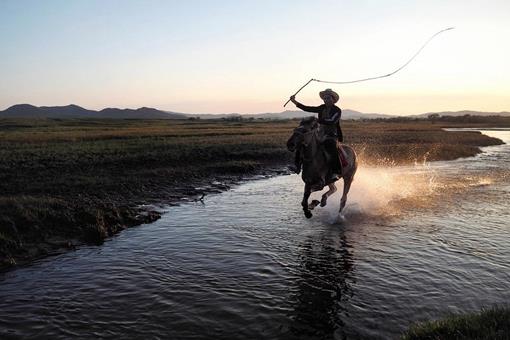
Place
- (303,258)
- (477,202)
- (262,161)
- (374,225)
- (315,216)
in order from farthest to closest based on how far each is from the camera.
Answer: (262,161)
(477,202)
(315,216)
(374,225)
(303,258)

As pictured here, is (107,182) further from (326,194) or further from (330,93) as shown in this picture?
(330,93)

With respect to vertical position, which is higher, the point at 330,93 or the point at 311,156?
the point at 330,93

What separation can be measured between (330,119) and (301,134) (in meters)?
2.85

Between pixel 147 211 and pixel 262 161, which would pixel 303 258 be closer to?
pixel 147 211

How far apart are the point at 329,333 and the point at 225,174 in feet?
76.1

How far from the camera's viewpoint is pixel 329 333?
26.5 feet

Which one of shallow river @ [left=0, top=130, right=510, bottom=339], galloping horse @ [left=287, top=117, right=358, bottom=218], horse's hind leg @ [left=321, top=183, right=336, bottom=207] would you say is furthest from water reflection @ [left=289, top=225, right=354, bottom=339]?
galloping horse @ [left=287, top=117, right=358, bottom=218]

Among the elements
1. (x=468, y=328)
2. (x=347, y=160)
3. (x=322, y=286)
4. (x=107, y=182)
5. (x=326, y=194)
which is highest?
(x=347, y=160)

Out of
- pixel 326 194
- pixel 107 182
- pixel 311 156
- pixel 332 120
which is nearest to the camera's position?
pixel 311 156

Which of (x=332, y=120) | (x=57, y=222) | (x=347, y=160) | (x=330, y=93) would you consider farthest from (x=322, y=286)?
(x=57, y=222)

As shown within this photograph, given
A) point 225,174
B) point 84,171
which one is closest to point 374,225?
point 225,174

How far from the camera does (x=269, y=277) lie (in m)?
10.9

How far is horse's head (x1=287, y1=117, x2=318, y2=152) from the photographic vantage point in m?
13.0

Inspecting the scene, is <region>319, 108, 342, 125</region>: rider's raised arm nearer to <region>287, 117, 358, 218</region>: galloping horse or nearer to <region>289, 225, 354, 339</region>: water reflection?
<region>287, 117, 358, 218</region>: galloping horse
